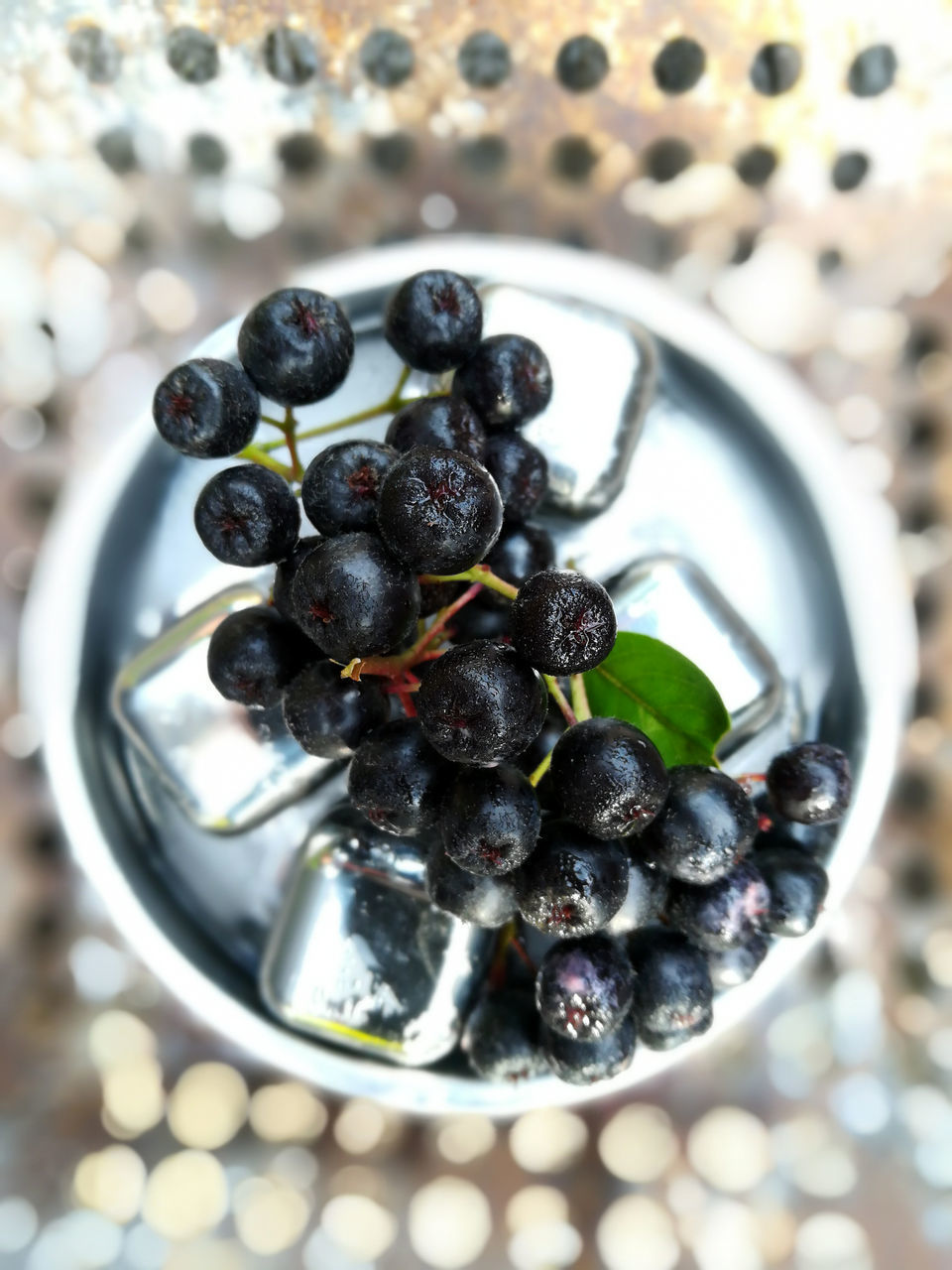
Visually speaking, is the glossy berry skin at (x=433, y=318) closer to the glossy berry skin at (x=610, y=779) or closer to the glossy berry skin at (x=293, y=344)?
the glossy berry skin at (x=293, y=344)

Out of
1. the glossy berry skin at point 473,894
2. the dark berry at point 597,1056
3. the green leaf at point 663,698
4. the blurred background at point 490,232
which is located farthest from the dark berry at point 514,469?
the blurred background at point 490,232

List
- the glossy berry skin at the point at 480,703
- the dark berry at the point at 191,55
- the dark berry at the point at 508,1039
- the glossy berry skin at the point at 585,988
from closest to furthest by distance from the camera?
the glossy berry skin at the point at 480,703, the glossy berry skin at the point at 585,988, the dark berry at the point at 508,1039, the dark berry at the point at 191,55

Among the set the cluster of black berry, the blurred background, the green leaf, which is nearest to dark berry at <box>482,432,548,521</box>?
the cluster of black berry

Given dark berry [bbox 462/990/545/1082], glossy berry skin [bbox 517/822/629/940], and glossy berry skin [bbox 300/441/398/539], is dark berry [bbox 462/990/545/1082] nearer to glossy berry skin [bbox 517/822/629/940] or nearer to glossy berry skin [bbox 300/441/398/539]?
glossy berry skin [bbox 517/822/629/940]

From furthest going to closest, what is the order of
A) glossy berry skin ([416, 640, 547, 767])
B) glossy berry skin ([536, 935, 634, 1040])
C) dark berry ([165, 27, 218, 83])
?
1. dark berry ([165, 27, 218, 83])
2. glossy berry skin ([536, 935, 634, 1040])
3. glossy berry skin ([416, 640, 547, 767])

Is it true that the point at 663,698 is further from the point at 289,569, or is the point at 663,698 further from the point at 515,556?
the point at 289,569

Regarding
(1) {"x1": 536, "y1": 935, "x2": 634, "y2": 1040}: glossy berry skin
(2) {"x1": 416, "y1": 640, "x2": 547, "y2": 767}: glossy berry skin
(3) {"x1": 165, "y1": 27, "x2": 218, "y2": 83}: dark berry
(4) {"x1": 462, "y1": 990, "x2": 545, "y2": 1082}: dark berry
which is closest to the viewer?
(2) {"x1": 416, "y1": 640, "x2": 547, "y2": 767}: glossy berry skin
